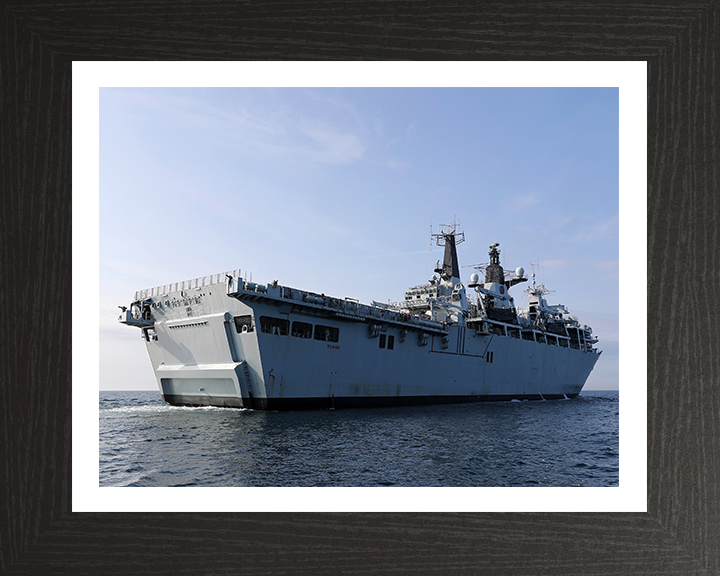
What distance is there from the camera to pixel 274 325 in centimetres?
1686

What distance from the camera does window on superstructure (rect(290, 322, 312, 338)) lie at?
686 inches

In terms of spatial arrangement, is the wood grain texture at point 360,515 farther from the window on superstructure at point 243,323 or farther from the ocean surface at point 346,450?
the window on superstructure at point 243,323

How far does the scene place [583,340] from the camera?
34719mm

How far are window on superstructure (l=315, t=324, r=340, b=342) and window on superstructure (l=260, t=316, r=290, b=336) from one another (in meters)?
1.29

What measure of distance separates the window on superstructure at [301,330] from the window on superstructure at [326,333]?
0.34 m

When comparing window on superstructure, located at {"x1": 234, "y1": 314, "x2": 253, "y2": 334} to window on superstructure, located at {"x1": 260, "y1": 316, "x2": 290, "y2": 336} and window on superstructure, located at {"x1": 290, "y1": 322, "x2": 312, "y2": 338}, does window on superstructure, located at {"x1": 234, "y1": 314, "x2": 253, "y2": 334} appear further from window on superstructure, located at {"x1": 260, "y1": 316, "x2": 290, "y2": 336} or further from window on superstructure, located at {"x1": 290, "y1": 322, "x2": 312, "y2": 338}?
window on superstructure, located at {"x1": 290, "y1": 322, "x2": 312, "y2": 338}

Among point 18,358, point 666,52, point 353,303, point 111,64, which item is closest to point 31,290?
point 18,358

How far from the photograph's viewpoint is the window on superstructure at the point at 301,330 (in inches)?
686

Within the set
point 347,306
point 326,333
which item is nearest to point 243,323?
point 326,333

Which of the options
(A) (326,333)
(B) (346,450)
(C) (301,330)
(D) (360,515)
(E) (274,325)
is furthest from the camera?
(A) (326,333)

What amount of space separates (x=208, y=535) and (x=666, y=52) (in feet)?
18.3

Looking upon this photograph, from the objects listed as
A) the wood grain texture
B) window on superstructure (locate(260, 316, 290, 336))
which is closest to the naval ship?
window on superstructure (locate(260, 316, 290, 336))

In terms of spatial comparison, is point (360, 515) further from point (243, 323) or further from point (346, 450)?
point (243, 323)

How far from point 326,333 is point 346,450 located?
712cm
